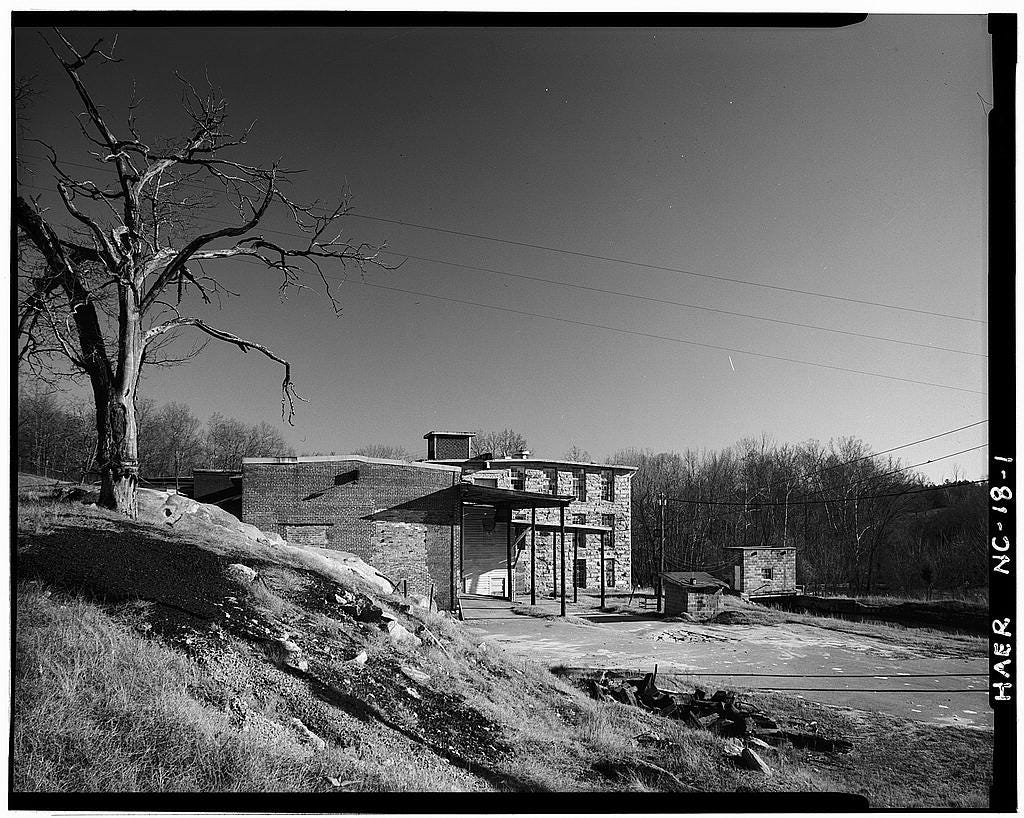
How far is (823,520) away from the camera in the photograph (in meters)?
39.8

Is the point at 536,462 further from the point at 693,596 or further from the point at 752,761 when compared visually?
the point at 752,761

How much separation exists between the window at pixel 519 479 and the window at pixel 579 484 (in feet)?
10.3

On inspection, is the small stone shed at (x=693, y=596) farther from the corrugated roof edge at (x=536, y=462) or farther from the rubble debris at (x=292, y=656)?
the rubble debris at (x=292, y=656)

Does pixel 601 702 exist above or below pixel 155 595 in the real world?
below

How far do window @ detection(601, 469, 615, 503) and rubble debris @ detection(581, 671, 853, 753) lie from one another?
24.5m

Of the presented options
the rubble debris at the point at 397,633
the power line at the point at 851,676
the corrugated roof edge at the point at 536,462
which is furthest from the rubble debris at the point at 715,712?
the corrugated roof edge at the point at 536,462

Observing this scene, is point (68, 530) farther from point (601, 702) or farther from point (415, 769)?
point (601, 702)

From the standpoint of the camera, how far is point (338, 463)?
20.3 m

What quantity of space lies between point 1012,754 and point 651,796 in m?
3.23

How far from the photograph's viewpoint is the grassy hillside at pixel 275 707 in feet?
17.4

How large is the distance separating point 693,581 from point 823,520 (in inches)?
813

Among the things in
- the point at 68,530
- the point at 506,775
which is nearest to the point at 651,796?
the point at 506,775

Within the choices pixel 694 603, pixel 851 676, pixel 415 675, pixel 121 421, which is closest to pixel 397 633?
pixel 415 675

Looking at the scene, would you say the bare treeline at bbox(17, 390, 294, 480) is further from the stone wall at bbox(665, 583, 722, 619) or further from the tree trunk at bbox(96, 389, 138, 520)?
the stone wall at bbox(665, 583, 722, 619)
